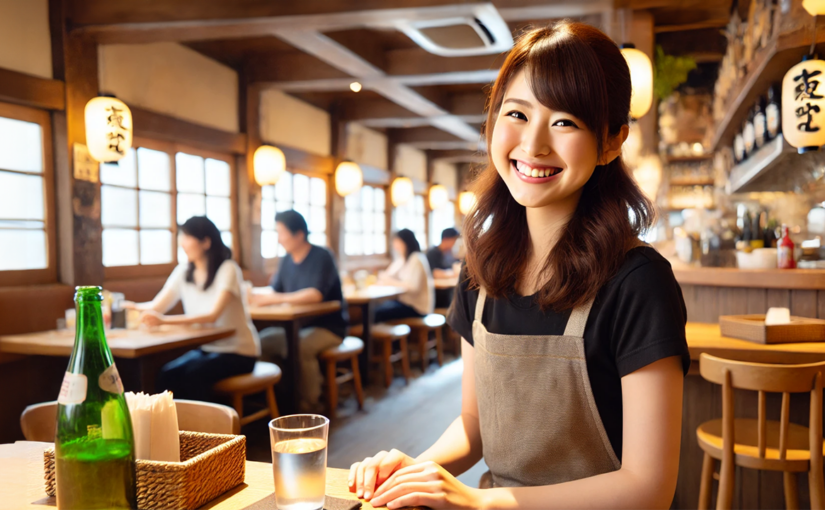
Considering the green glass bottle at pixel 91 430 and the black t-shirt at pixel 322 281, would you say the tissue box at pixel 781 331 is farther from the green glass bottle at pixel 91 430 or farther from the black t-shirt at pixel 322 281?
the black t-shirt at pixel 322 281

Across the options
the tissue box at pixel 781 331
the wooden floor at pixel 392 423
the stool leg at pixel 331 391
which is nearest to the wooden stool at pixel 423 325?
the wooden floor at pixel 392 423

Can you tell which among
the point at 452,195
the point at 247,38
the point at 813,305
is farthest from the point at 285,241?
the point at 452,195

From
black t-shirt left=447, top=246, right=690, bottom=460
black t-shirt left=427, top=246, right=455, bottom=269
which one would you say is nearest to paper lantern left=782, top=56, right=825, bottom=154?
black t-shirt left=447, top=246, right=690, bottom=460

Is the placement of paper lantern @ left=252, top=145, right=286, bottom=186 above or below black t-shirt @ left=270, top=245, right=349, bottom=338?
above

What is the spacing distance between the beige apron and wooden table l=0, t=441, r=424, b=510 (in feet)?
1.07

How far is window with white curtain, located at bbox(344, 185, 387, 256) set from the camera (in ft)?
29.8

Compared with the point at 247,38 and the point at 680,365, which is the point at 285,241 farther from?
the point at 680,365

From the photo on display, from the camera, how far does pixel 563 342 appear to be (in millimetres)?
1150

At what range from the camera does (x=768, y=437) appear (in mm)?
2410

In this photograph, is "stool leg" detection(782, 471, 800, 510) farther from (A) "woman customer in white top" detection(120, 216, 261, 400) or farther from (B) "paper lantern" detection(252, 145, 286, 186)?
(B) "paper lantern" detection(252, 145, 286, 186)

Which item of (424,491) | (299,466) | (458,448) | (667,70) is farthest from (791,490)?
(667,70)

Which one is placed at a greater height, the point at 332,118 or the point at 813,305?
the point at 332,118

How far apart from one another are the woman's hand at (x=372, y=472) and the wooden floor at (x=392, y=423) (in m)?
2.70

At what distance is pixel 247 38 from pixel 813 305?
4.86 meters
